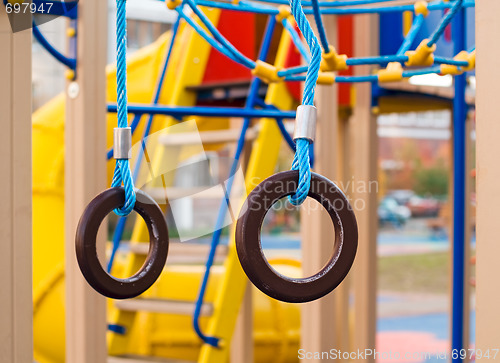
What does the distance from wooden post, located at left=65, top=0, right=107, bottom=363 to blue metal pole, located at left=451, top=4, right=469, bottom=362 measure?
1.09 metres

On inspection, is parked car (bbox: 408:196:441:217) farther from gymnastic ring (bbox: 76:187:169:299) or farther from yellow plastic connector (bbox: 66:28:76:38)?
gymnastic ring (bbox: 76:187:169:299)

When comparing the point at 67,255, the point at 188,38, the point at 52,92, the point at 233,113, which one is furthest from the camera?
the point at 52,92

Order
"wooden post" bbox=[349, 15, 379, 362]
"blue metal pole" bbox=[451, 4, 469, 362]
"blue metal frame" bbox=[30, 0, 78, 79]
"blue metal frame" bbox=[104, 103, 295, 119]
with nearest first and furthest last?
"blue metal frame" bbox=[30, 0, 78, 79] < "blue metal frame" bbox=[104, 103, 295, 119] < "blue metal pole" bbox=[451, 4, 469, 362] < "wooden post" bbox=[349, 15, 379, 362]

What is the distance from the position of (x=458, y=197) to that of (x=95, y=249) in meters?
1.49

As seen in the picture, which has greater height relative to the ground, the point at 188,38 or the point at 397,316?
the point at 188,38

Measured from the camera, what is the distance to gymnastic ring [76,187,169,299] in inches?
32.7

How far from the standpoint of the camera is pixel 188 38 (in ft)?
9.53

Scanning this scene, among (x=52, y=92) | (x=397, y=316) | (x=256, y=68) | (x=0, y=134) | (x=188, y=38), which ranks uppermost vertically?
(x=52, y=92)

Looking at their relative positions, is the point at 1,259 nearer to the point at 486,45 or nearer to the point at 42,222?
the point at 486,45

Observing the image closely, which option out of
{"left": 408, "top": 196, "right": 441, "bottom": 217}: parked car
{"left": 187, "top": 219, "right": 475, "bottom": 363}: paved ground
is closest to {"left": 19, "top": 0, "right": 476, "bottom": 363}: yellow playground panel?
{"left": 187, "top": 219, "right": 475, "bottom": 363}: paved ground

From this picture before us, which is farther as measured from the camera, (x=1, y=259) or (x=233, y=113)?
(x=233, y=113)

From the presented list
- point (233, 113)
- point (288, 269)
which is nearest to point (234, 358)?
point (288, 269)

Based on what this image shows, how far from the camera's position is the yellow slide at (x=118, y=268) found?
115 inches

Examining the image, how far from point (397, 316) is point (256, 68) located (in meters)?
6.03
